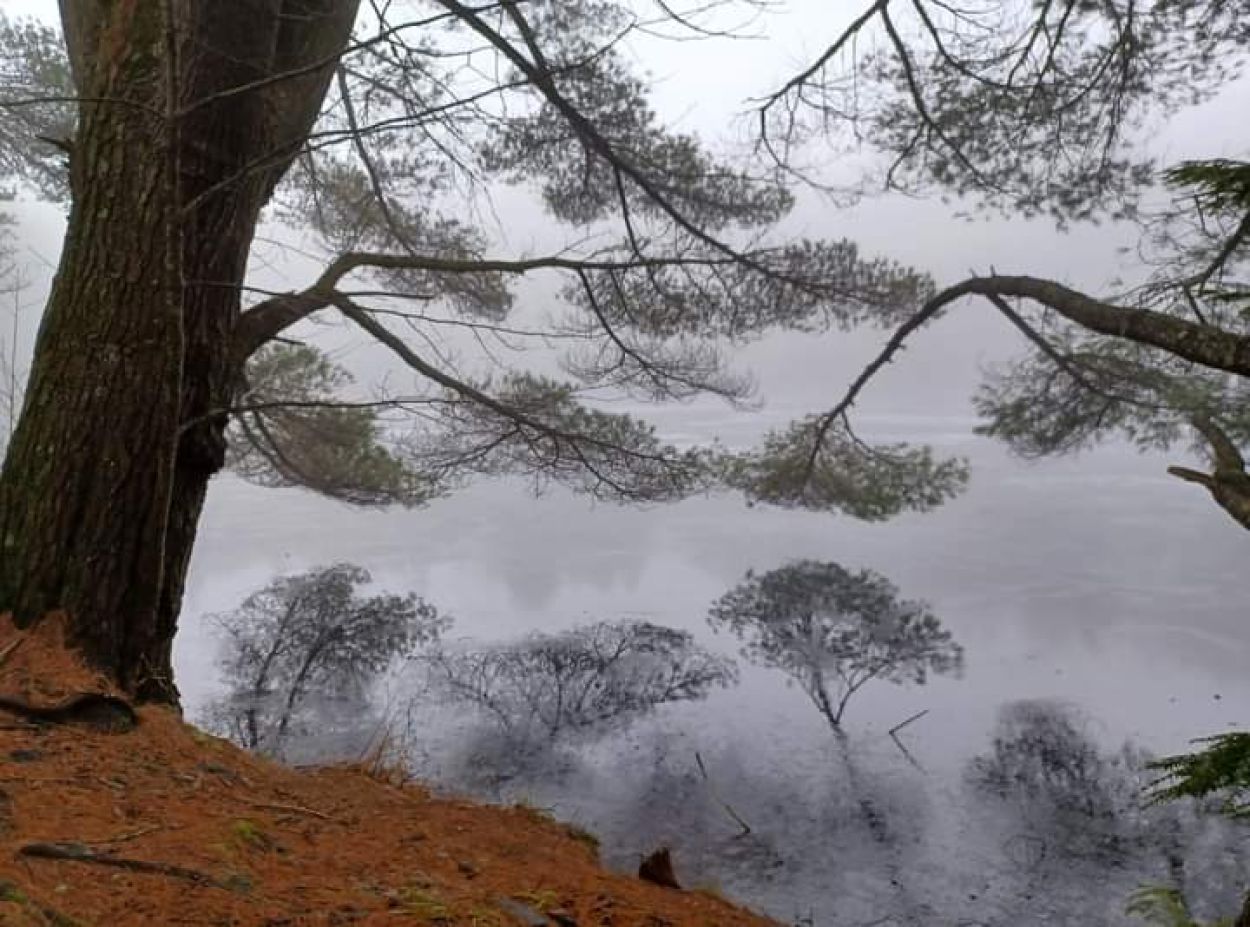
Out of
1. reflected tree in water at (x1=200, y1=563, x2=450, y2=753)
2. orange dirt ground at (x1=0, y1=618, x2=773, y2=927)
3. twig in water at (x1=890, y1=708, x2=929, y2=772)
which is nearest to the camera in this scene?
orange dirt ground at (x1=0, y1=618, x2=773, y2=927)

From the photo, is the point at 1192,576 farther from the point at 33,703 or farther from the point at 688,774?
the point at 33,703

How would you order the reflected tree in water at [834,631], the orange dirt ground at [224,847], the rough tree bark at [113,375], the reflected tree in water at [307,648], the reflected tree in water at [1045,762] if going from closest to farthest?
the orange dirt ground at [224,847]
the rough tree bark at [113,375]
the reflected tree in water at [1045,762]
the reflected tree in water at [307,648]
the reflected tree in water at [834,631]

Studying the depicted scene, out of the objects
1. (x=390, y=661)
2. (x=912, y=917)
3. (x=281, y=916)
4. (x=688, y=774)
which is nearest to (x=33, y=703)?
(x=281, y=916)

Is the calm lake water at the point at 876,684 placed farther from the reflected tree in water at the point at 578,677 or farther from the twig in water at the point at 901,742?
Result: the reflected tree in water at the point at 578,677

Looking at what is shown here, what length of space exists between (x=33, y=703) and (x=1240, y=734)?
9.20 feet

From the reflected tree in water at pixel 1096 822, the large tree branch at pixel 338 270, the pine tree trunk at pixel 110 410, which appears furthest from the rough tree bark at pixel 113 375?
the reflected tree in water at pixel 1096 822

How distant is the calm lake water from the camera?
19.5ft

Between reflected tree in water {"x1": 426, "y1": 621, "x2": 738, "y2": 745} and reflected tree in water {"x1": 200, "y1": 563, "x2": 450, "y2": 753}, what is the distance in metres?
0.78

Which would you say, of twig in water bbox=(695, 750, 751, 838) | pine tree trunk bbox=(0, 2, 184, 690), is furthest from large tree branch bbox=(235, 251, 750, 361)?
twig in water bbox=(695, 750, 751, 838)

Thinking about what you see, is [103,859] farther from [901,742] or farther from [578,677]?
[578,677]

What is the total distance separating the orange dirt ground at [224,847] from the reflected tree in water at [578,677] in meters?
6.39

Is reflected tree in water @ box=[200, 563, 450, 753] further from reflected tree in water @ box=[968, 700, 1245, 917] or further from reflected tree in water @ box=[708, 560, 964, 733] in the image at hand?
reflected tree in water @ box=[968, 700, 1245, 917]

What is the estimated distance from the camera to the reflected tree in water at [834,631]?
398 inches

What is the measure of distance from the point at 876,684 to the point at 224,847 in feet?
31.0
